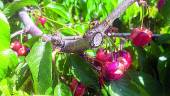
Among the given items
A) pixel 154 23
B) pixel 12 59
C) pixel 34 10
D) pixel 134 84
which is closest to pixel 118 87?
pixel 134 84

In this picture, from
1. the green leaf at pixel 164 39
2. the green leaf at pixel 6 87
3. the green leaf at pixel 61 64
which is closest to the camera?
the green leaf at pixel 6 87

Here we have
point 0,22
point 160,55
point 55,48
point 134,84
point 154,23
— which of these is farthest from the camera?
point 154,23

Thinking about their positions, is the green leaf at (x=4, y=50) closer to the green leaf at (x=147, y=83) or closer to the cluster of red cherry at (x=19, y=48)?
the cluster of red cherry at (x=19, y=48)

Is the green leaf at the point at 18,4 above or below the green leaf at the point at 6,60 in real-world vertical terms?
above

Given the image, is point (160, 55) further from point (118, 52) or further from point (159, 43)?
point (118, 52)

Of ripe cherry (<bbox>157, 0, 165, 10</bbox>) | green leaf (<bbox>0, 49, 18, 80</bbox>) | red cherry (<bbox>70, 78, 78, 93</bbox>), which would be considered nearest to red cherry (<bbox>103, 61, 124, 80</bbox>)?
red cherry (<bbox>70, 78, 78, 93</bbox>)

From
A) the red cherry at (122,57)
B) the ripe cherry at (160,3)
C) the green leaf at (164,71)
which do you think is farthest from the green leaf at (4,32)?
the ripe cherry at (160,3)

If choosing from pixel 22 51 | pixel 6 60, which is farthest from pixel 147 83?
pixel 6 60

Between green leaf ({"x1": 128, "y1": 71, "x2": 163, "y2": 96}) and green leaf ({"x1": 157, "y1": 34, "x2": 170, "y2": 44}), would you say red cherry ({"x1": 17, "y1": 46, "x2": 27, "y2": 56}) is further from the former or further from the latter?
green leaf ({"x1": 157, "y1": 34, "x2": 170, "y2": 44})
